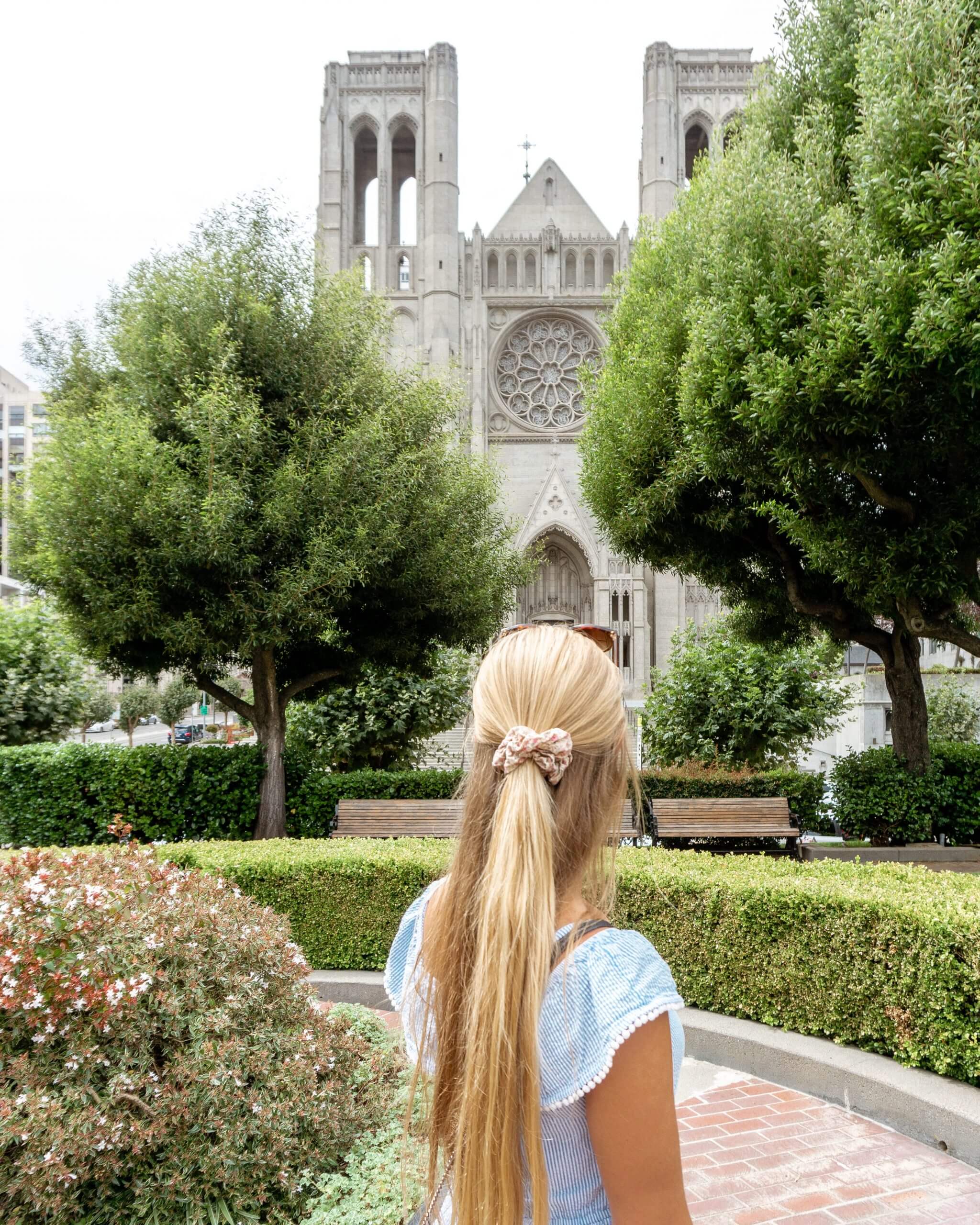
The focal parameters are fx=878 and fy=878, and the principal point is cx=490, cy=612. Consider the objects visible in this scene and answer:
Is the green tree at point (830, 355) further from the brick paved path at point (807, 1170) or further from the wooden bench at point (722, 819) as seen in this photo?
the brick paved path at point (807, 1170)

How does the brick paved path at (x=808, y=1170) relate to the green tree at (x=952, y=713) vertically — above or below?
below

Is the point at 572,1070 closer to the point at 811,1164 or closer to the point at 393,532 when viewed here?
the point at 811,1164

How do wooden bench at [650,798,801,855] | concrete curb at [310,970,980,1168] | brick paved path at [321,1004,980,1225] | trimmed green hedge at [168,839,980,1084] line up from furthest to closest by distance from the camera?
wooden bench at [650,798,801,855] → trimmed green hedge at [168,839,980,1084] → concrete curb at [310,970,980,1168] → brick paved path at [321,1004,980,1225]

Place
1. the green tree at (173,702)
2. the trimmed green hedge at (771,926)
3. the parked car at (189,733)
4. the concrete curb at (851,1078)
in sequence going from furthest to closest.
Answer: the parked car at (189,733) < the green tree at (173,702) < the trimmed green hedge at (771,926) < the concrete curb at (851,1078)

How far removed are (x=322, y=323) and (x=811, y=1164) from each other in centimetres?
987

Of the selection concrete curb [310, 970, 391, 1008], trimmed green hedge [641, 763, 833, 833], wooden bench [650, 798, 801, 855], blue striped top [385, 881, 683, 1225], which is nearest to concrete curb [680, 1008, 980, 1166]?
concrete curb [310, 970, 391, 1008]

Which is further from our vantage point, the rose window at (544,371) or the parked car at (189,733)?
the parked car at (189,733)

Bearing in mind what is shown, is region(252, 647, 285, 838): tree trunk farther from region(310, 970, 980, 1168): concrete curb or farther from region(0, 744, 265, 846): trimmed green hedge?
region(310, 970, 980, 1168): concrete curb

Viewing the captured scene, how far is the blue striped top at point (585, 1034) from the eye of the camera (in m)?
1.22

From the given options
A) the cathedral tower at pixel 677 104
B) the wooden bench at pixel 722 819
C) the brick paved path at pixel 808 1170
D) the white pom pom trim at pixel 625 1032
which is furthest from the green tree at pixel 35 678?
the cathedral tower at pixel 677 104

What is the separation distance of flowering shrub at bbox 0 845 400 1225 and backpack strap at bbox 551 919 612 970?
7.07ft

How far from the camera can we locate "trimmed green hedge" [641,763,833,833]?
37.6ft

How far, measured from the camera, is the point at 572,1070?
4.11 feet

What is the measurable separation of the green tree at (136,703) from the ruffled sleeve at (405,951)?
38.7 metres
